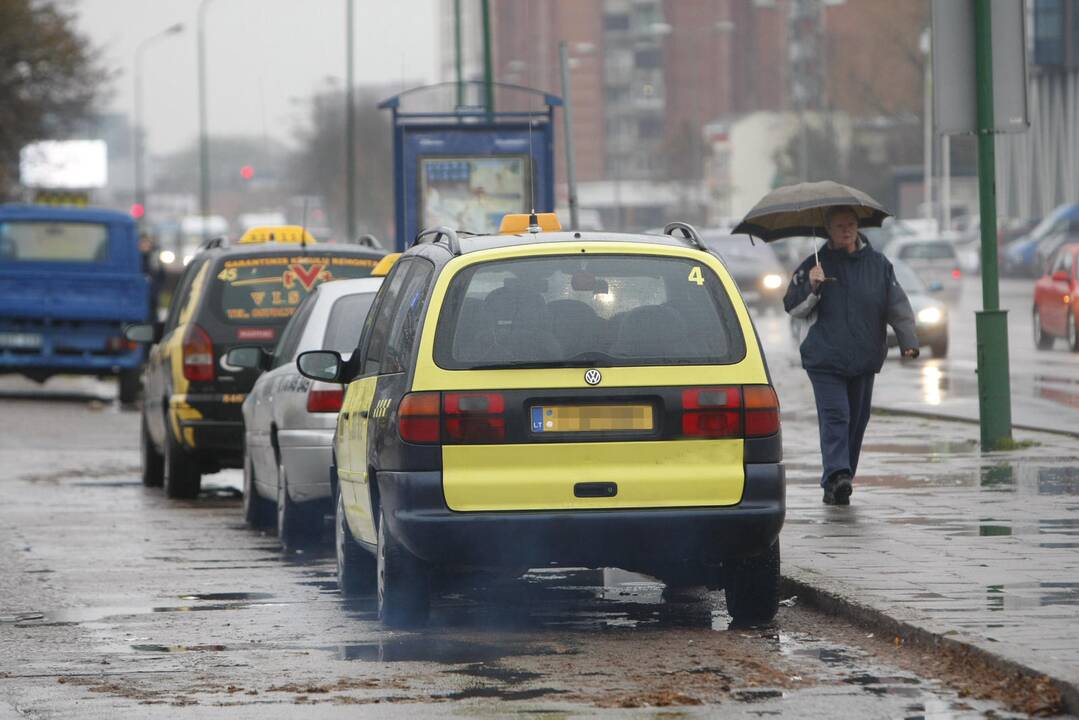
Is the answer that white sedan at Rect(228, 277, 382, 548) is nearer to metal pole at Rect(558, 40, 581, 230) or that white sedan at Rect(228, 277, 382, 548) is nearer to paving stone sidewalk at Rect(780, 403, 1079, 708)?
paving stone sidewalk at Rect(780, 403, 1079, 708)

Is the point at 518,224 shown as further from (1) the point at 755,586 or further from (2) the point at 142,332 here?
(2) the point at 142,332

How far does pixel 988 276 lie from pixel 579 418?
7.79 meters

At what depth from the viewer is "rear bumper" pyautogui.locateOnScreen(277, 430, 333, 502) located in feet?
39.6

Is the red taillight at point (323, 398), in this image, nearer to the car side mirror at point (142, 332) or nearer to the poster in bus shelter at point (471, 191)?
the car side mirror at point (142, 332)

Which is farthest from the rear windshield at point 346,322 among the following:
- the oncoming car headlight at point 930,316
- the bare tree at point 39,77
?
the bare tree at point 39,77

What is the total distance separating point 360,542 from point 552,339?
1829 mm

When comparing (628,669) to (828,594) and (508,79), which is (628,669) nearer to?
(828,594)

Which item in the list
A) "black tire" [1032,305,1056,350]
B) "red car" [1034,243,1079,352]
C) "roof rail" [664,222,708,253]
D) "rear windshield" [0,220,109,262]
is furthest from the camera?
"black tire" [1032,305,1056,350]

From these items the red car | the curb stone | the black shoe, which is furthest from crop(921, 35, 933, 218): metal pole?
the curb stone

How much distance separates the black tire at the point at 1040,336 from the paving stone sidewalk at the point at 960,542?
54.9 ft

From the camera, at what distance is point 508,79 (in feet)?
476

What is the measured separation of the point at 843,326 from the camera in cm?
1270

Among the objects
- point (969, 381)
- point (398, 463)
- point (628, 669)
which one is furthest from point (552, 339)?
point (969, 381)

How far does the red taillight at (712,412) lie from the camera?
849 centimetres
